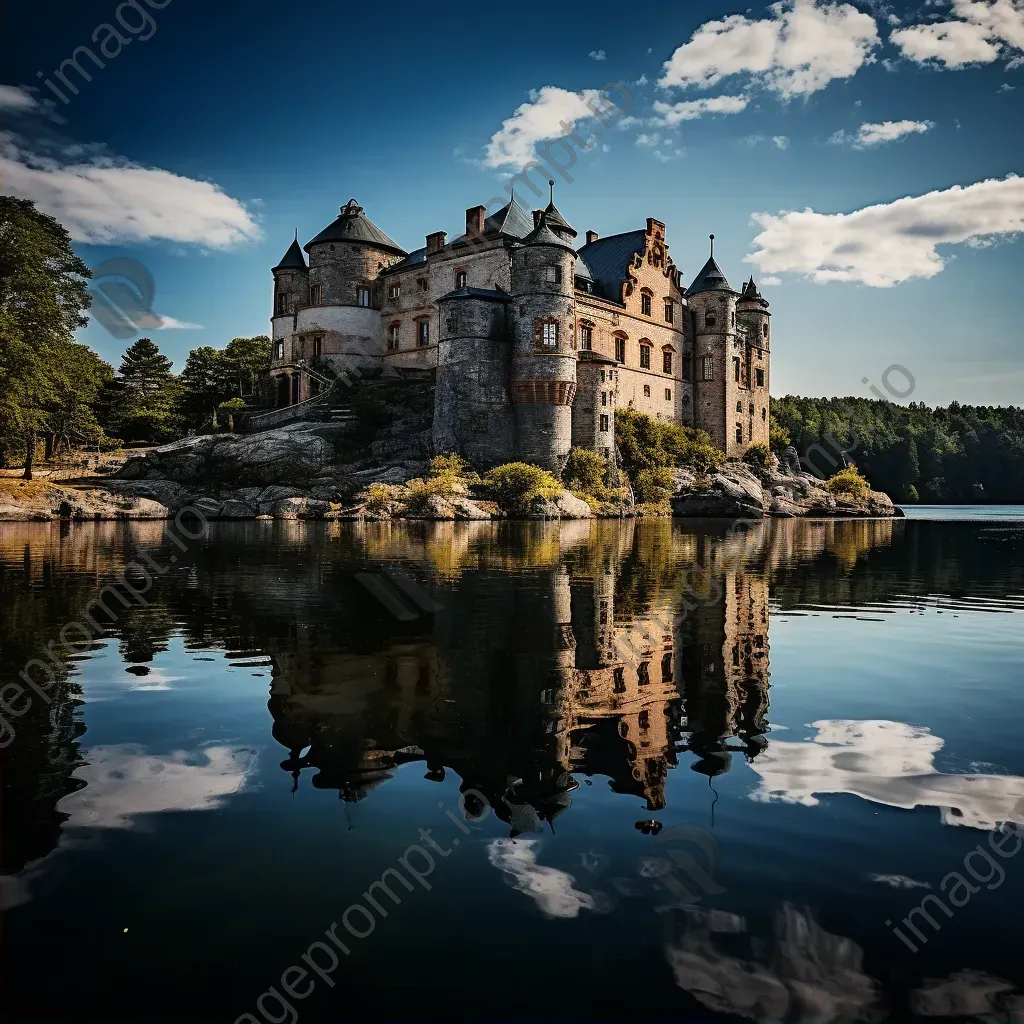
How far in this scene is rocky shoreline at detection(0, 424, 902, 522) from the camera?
43031mm

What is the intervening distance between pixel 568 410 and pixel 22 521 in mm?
31342

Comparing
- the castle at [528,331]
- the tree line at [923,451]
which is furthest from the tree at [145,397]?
the tree line at [923,451]

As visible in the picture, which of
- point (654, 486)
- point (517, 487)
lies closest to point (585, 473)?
point (517, 487)

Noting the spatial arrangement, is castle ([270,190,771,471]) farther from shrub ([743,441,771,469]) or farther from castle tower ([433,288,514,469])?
shrub ([743,441,771,469])

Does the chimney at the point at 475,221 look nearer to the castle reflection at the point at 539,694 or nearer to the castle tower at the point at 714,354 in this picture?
the castle tower at the point at 714,354

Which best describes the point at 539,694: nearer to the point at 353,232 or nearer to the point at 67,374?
the point at 67,374

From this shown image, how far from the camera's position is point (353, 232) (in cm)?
6034

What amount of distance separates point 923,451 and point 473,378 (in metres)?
89.0

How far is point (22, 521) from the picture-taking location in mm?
39688

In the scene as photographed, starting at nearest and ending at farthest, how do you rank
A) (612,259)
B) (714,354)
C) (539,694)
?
1. (539,694)
2. (612,259)
3. (714,354)

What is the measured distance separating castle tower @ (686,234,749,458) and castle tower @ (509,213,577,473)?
20743mm

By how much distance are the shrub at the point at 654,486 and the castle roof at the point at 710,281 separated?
19.7 metres

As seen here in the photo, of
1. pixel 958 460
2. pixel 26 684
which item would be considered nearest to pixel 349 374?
pixel 26 684

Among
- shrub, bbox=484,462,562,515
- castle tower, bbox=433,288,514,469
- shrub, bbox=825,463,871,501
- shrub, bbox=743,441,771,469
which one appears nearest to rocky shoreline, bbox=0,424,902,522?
shrub, bbox=484,462,562,515
